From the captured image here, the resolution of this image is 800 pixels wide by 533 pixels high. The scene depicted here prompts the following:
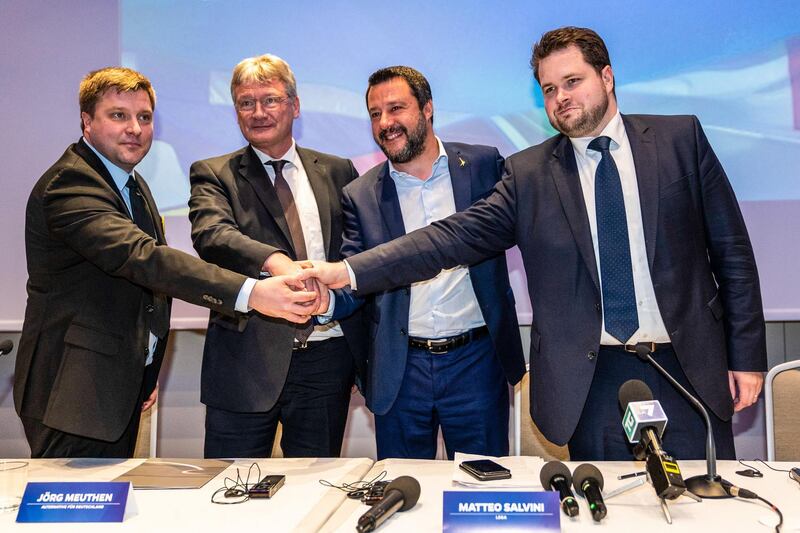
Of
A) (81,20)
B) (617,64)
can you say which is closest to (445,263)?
(617,64)

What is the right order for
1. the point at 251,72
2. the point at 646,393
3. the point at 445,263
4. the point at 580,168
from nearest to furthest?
the point at 646,393 → the point at 580,168 → the point at 445,263 → the point at 251,72

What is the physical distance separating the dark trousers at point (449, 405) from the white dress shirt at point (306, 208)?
37cm

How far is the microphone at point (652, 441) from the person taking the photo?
162 cm

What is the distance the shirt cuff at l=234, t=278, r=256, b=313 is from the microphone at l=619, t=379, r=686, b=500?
1.34 metres

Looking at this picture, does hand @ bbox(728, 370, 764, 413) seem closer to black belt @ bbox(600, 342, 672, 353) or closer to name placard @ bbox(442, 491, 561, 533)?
Result: black belt @ bbox(600, 342, 672, 353)

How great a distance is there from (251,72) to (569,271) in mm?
1537

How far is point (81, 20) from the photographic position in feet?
12.6

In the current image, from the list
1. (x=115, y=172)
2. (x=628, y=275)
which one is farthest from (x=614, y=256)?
(x=115, y=172)

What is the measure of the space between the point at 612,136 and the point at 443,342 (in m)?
0.97

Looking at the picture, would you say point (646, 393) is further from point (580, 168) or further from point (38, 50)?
point (38, 50)

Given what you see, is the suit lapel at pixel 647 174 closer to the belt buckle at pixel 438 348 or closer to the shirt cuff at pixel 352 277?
the belt buckle at pixel 438 348

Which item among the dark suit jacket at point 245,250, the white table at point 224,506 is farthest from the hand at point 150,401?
the white table at point 224,506

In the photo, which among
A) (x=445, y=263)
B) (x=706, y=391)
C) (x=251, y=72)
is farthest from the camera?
(x=251, y=72)

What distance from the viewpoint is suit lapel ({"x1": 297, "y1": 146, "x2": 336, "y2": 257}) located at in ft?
9.63
